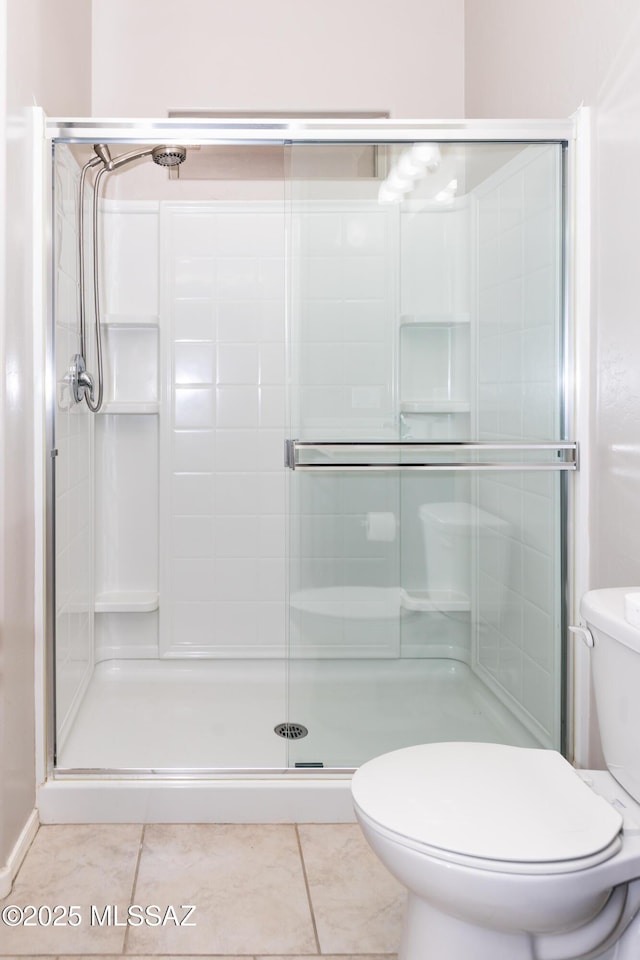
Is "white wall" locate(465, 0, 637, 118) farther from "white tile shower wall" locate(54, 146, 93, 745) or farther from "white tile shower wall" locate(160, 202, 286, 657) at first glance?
"white tile shower wall" locate(54, 146, 93, 745)

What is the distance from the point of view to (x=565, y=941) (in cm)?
109

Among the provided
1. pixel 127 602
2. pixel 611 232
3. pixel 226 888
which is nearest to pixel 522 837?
pixel 226 888

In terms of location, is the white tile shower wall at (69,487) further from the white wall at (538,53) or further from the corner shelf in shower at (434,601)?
the white wall at (538,53)

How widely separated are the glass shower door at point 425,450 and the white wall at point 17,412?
25.5 inches

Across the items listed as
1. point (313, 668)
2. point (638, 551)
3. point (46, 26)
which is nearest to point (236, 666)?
point (313, 668)

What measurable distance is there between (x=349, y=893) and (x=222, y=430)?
1.61 m

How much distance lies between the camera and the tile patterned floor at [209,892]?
54.9 inches

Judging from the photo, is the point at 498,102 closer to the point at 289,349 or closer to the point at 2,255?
the point at 289,349

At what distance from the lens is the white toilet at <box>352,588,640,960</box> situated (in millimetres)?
987

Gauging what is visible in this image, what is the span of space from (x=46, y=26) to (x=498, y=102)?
4.60 ft

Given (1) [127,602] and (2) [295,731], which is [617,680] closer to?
(2) [295,731]

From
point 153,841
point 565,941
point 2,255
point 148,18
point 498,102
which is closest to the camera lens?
point 565,941

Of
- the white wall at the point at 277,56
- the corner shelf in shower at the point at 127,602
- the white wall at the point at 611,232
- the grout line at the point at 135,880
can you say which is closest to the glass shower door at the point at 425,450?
the white wall at the point at 611,232

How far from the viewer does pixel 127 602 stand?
2604mm
